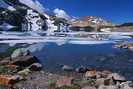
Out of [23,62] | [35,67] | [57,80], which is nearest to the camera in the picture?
[57,80]

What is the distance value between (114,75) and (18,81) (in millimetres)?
3732

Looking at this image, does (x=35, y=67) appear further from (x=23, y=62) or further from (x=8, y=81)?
(x=8, y=81)

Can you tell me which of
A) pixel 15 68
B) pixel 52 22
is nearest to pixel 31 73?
pixel 15 68

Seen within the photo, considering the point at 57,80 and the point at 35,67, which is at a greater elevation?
the point at 57,80

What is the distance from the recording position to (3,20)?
458 feet

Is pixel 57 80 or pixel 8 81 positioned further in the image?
pixel 57 80

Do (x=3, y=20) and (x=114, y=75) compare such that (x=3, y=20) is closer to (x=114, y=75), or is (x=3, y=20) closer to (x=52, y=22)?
(x=52, y=22)

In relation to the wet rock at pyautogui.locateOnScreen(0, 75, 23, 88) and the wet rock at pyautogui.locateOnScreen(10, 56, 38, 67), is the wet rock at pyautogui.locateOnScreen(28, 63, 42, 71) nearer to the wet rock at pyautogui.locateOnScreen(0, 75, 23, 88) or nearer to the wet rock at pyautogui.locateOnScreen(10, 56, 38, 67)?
the wet rock at pyautogui.locateOnScreen(10, 56, 38, 67)

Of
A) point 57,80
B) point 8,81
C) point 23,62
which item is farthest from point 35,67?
point 8,81

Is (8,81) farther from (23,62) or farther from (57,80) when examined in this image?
(23,62)

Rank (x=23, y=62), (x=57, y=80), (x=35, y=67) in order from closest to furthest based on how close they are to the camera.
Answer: (x=57, y=80)
(x=35, y=67)
(x=23, y=62)

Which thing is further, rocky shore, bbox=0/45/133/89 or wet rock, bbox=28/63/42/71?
wet rock, bbox=28/63/42/71

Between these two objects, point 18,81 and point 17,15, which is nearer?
point 18,81

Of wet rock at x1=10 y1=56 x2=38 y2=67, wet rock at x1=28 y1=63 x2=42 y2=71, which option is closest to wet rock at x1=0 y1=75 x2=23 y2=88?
wet rock at x1=28 y1=63 x2=42 y2=71
